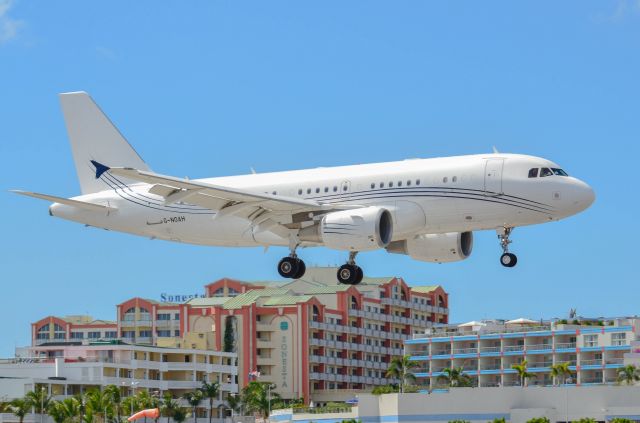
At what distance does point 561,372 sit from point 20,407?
2346 inches

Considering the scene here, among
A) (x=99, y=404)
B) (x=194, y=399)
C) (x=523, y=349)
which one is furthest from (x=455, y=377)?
(x=99, y=404)

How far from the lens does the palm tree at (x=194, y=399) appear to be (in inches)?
6806

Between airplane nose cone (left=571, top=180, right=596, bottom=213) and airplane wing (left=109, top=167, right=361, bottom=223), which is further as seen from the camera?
airplane wing (left=109, top=167, right=361, bottom=223)

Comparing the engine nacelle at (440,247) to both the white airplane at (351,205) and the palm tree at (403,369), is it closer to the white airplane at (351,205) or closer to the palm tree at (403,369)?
the white airplane at (351,205)

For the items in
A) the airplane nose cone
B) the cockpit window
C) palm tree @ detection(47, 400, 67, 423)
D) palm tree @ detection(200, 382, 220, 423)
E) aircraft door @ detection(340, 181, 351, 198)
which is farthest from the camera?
palm tree @ detection(200, 382, 220, 423)

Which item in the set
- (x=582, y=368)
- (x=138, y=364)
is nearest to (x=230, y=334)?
(x=138, y=364)

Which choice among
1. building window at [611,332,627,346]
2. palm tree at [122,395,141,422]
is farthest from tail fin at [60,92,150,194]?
building window at [611,332,627,346]

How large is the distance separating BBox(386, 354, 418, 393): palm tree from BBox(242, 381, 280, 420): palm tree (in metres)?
15.4

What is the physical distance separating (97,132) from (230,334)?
116974mm

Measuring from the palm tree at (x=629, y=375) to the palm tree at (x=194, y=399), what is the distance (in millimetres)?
49543

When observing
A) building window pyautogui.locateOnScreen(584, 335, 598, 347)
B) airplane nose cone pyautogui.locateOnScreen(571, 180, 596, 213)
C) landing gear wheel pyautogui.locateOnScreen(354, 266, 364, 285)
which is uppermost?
airplane nose cone pyautogui.locateOnScreen(571, 180, 596, 213)

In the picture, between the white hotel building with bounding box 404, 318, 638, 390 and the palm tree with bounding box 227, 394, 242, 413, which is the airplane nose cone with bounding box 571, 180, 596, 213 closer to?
the white hotel building with bounding box 404, 318, 638, 390

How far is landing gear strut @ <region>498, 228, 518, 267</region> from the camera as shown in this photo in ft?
225

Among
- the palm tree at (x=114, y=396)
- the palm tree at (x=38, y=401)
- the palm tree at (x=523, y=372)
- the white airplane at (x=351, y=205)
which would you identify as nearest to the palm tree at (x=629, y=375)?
the palm tree at (x=523, y=372)
